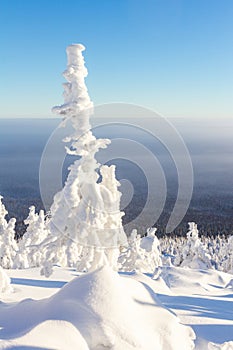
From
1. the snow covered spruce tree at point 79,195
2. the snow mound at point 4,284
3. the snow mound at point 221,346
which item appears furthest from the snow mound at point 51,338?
the snow covered spruce tree at point 79,195

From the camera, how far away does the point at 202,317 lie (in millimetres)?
A: 10117

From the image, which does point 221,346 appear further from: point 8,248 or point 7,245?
point 7,245

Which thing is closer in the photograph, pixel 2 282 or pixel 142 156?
pixel 2 282

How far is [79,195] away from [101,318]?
10.4 m

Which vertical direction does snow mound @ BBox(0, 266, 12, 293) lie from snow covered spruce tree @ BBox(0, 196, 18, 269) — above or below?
above

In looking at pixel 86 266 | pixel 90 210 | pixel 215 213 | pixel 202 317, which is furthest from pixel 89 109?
pixel 215 213

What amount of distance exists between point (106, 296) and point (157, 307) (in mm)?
1498

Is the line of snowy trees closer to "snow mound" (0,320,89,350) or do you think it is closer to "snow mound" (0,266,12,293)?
"snow mound" (0,266,12,293)

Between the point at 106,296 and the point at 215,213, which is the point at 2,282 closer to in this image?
the point at 106,296

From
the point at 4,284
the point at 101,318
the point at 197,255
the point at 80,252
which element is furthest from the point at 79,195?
the point at 197,255

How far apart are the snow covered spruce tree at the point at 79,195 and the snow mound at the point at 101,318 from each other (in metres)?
8.69

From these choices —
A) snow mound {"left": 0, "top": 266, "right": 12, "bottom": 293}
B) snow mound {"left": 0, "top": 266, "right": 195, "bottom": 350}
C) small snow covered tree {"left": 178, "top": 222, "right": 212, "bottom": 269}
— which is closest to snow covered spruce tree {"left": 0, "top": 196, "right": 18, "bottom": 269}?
small snow covered tree {"left": 178, "top": 222, "right": 212, "bottom": 269}

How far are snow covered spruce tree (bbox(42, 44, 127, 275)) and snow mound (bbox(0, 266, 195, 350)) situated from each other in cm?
869

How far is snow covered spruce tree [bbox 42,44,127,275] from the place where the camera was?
16.4 meters
